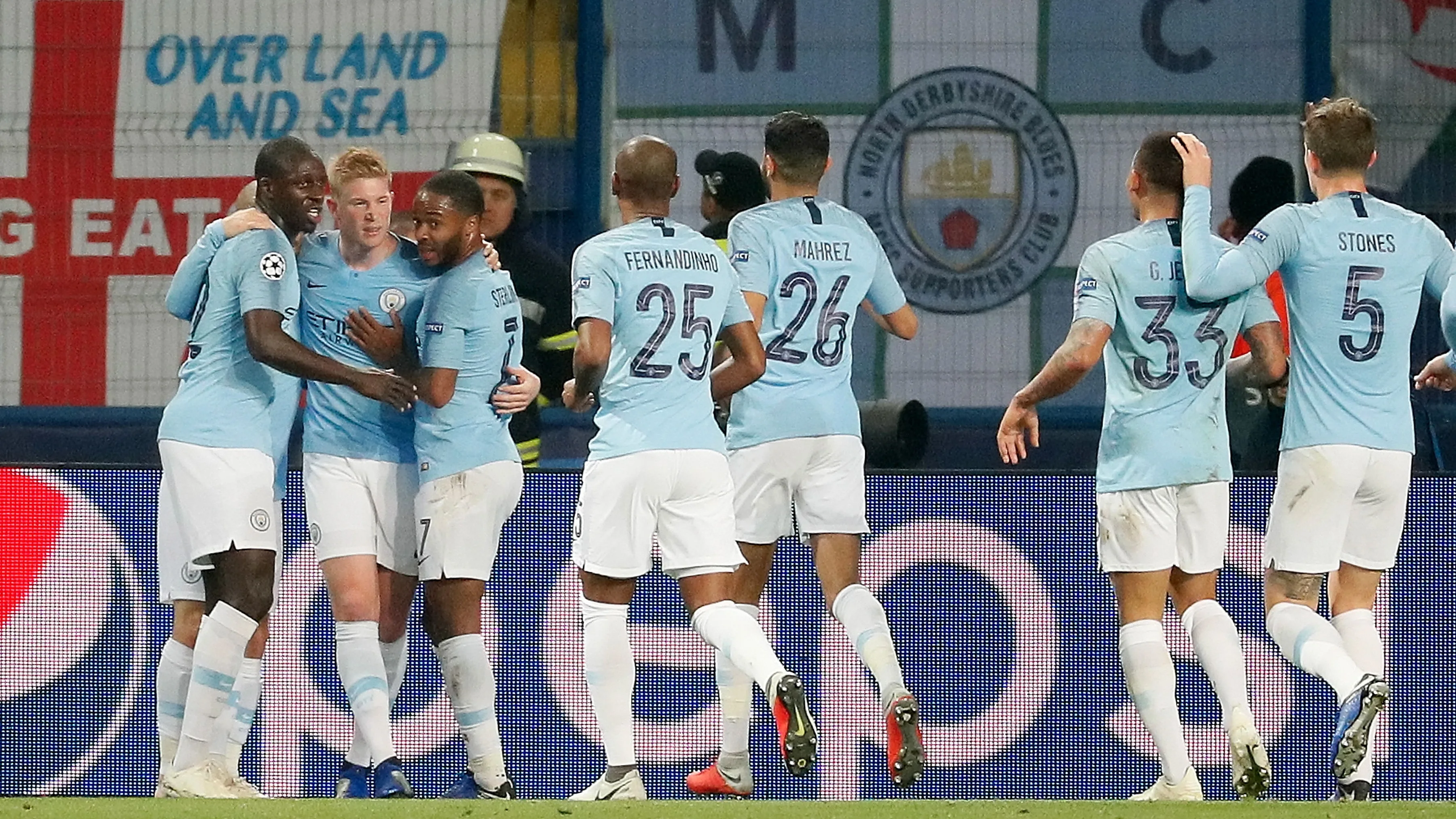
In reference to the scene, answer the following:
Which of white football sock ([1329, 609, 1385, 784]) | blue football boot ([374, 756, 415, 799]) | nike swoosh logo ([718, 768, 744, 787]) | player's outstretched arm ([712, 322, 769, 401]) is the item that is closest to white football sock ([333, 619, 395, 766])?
blue football boot ([374, 756, 415, 799])

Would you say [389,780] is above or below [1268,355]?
below

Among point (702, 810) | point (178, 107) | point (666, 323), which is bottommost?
point (702, 810)

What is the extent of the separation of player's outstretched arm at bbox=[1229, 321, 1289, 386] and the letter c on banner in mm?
1151

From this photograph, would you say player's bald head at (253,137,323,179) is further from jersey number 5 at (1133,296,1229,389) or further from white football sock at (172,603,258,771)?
jersey number 5 at (1133,296,1229,389)

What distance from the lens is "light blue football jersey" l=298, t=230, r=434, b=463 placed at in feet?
21.2

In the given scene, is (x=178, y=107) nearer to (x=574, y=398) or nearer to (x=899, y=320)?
(x=899, y=320)

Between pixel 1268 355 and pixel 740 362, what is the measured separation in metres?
1.45

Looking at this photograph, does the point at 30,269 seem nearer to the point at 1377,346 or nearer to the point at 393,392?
the point at 393,392

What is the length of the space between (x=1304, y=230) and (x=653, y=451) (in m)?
1.84

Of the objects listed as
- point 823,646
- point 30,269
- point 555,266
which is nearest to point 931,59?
point 555,266

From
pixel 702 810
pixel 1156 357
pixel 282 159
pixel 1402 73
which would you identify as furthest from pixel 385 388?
pixel 1402 73

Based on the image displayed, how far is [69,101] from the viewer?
32.6 ft

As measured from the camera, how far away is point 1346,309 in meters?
6.35

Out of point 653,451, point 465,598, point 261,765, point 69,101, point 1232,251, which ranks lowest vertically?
point 261,765
